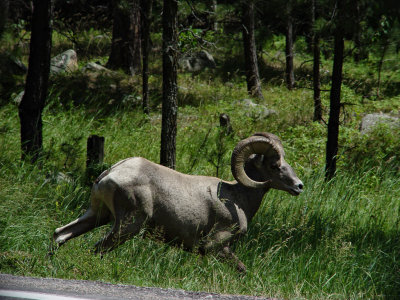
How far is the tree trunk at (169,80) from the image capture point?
7535 millimetres

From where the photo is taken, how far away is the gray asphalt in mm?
3902

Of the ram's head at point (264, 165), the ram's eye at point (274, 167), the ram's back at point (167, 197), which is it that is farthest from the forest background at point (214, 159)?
the ram's eye at point (274, 167)

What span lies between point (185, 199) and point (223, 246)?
2.44ft

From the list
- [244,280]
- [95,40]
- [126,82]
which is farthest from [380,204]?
[95,40]

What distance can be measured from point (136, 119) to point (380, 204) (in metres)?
6.50

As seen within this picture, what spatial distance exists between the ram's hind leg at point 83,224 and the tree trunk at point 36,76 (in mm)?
3133

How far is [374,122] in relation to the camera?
12.1 meters

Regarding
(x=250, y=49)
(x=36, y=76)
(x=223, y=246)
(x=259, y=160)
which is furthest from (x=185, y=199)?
(x=250, y=49)

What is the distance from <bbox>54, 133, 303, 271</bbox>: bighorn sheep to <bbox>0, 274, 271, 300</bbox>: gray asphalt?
4.23 ft

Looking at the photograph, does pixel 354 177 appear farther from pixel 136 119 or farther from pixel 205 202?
pixel 136 119

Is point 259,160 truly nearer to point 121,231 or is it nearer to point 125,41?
point 121,231

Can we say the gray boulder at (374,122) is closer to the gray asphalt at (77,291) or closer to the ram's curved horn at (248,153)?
the ram's curved horn at (248,153)

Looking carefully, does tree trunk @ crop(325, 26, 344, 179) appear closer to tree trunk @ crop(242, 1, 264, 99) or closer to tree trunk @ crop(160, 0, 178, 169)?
tree trunk @ crop(160, 0, 178, 169)

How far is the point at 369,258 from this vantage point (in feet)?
20.7
